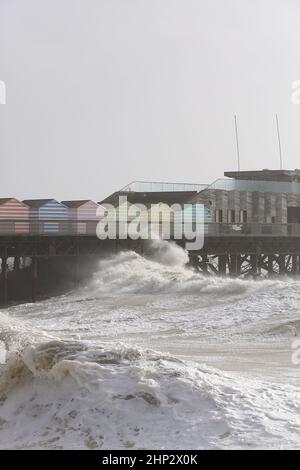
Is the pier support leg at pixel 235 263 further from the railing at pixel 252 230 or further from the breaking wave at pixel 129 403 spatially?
the breaking wave at pixel 129 403

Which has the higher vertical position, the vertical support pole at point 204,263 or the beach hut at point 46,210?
the beach hut at point 46,210

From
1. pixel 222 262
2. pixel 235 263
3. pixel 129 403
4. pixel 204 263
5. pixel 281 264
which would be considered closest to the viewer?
pixel 129 403

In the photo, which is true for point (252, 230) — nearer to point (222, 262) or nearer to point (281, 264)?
point (281, 264)

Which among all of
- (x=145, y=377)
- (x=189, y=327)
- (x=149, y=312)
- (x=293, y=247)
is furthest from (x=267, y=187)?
(x=145, y=377)

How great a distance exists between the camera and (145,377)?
32.7 ft

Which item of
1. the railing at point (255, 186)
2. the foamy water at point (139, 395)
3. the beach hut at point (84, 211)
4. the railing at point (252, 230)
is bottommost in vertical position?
the foamy water at point (139, 395)

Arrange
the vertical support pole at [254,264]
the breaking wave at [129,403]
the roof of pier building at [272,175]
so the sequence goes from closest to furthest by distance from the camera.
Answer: the breaking wave at [129,403] → the vertical support pole at [254,264] → the roof of pier building at [272,175]

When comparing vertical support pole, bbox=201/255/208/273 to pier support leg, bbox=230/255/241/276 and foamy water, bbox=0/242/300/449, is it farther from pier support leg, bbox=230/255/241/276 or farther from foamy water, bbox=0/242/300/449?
foamy water, bbox=0/242/300/449

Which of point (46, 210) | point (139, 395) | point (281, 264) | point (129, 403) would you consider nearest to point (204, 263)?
point (281, 264)

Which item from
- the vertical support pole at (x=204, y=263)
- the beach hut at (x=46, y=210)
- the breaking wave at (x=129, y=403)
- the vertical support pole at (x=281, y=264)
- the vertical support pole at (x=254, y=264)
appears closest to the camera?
the breaking wave at (x=129, y=403)

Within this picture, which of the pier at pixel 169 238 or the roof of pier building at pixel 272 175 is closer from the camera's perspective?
the pier at pixel 169 238

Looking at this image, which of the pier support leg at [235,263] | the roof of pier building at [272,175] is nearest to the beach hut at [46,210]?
the pier support leg at [235,263]

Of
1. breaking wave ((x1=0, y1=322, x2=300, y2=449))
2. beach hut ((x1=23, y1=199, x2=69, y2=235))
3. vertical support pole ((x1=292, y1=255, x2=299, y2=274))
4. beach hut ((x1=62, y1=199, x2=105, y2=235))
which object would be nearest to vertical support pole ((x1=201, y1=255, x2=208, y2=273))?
beach hut ((x1=62, y1=199, x2=105, y2=235))

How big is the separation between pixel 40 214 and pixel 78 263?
5.76 m
